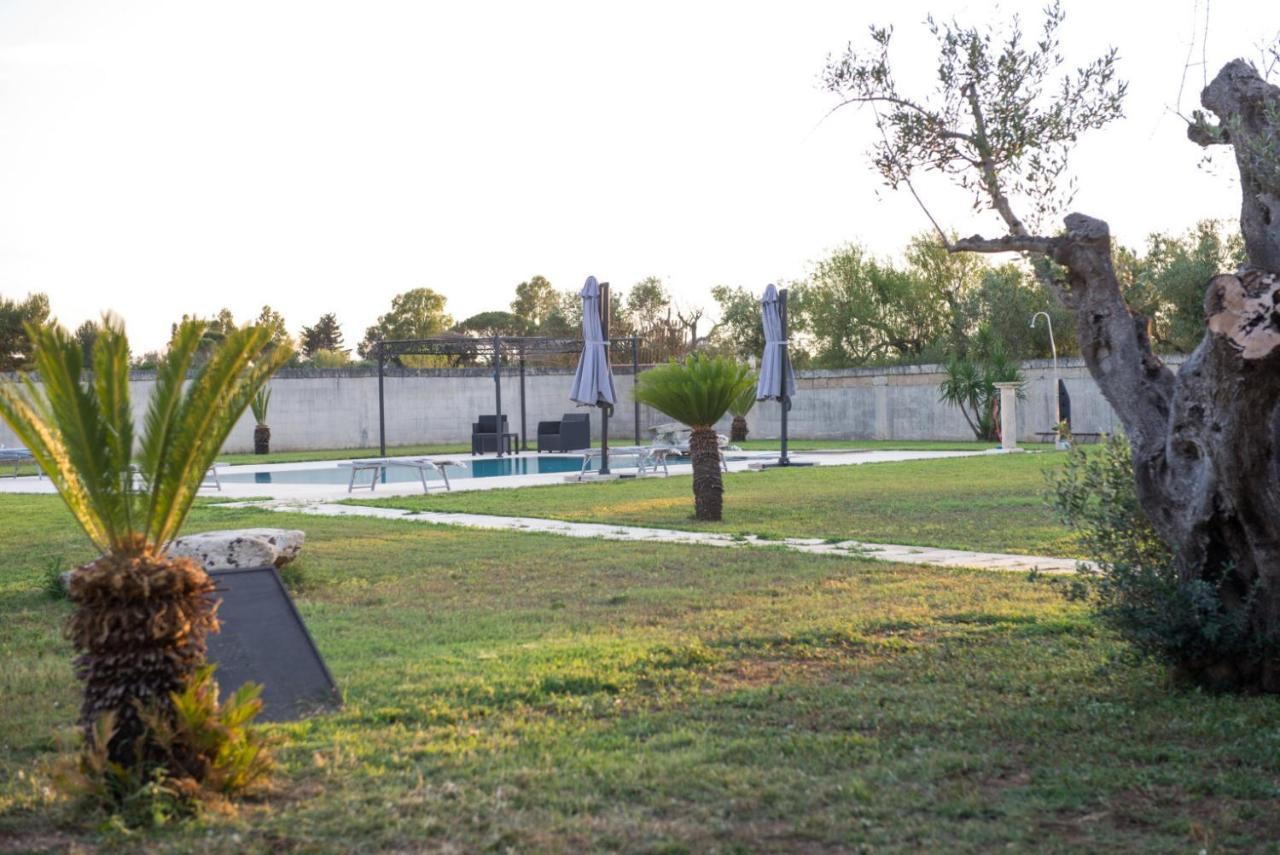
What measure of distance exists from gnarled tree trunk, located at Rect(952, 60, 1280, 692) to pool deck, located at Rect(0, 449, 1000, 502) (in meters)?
12.5

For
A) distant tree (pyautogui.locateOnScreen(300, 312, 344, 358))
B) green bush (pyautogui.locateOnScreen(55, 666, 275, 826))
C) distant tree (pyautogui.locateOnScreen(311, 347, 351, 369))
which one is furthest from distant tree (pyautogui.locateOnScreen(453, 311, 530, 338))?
green bush (pyautogui.locateOnScreen(55, 666, 275, 826))

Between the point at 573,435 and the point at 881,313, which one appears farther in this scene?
the point at 881,313

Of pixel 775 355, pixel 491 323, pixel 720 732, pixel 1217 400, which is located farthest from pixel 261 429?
pixel 491 323

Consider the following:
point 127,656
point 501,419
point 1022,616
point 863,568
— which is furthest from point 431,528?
point 501,419

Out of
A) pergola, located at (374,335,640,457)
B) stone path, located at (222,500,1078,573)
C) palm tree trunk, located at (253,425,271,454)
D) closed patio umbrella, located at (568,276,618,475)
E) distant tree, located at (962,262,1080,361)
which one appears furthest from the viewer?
distant tree, located at (962,262,1080,361)

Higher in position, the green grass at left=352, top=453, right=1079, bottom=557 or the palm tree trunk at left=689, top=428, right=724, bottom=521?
the palm tree trunk at left=689, top=428, right=724, bottom=521

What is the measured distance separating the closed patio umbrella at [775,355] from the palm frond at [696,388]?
7.59 m

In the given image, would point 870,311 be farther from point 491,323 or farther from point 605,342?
point 491,323

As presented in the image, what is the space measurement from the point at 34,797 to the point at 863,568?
21.5 ft

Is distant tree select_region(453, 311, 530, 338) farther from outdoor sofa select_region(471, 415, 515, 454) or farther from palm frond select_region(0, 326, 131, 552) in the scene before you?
palm frond select_region(0, 326, 131, 552)

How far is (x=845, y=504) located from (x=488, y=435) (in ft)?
47.9

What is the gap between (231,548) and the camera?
331 inches

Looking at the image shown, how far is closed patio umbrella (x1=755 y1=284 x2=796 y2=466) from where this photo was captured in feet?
74.2

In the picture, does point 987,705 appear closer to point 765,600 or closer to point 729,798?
point 729,798
